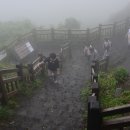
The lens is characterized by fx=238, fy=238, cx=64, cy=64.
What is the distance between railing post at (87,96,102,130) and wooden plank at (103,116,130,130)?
13cm

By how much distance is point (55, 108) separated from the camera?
34.4ft

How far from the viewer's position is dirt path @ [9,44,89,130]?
916 cm

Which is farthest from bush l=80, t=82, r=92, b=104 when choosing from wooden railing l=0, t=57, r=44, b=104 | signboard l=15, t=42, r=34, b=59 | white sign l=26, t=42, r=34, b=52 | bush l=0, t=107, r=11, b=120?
white sign l=26, t=42, r=34, b=52

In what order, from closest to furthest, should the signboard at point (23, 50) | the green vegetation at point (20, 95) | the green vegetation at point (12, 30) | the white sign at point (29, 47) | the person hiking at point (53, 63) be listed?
the green vegetation at point (20, 95), the person hiking at point (53, 63), the signboard at point (23, 50), the white sign at point (29, 47), the green vegetation at point (12, 30)

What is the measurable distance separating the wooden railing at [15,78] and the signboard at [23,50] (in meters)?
5.00

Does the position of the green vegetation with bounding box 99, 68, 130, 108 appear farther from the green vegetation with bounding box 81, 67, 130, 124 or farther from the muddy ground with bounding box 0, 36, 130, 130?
the muddy ground with bounding box 0, 36, 130, 130

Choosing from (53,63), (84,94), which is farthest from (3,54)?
(84,94)

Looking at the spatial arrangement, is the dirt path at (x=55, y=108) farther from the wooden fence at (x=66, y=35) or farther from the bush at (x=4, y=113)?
the wooden fence at (x=66, y=35)

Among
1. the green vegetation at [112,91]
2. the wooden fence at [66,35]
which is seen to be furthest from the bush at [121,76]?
the wooden fence at [66,35]

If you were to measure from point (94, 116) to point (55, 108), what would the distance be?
6404 mm

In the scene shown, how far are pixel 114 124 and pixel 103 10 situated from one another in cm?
4458

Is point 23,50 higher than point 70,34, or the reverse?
point 70,34

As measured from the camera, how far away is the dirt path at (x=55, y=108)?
30.0 ft

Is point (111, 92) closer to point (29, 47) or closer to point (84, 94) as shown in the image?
point (84, 94)
